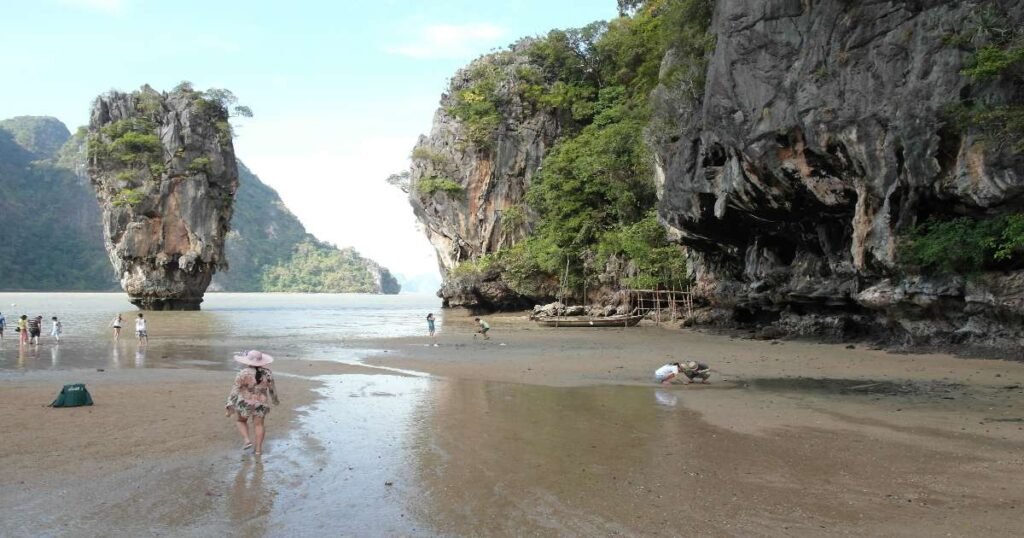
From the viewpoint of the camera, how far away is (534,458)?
7.38m

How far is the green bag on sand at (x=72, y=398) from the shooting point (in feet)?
34.2

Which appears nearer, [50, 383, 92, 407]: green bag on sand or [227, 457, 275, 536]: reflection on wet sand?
[227, 457, 275, 536]: reflection on wet sand

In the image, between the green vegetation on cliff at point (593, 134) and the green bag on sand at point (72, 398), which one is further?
the green vegetation on cliff at point (593, 134)

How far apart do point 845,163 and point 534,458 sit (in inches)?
627

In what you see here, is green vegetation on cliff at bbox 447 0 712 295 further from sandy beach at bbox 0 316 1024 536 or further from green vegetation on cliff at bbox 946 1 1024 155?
sandy beach at bbox 0 316 1024 536

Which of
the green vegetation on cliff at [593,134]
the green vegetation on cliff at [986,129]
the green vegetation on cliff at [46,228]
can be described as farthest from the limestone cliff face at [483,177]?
the green vegetation on cliff at [46,228]

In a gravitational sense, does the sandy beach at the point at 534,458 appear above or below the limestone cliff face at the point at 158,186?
below

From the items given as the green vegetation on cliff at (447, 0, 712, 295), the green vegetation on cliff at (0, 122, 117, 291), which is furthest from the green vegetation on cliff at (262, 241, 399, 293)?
the green vegetation on cliff at (447, 0, 712, 295)

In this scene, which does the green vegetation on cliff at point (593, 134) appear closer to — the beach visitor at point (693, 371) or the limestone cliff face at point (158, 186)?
the beach visitor at point (693, 371)

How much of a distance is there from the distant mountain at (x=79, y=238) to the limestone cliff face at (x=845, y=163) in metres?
105

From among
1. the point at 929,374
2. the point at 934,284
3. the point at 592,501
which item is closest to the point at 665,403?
the point at 592,501

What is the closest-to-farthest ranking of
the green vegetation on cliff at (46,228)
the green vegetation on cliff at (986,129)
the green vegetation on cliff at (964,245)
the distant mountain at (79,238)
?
the green vegetation on cliff at (986,129) → the green vegetation on cliff at (964,245) → the green vegetation on cliff at (46,228) → the distant mountain at (79,238)

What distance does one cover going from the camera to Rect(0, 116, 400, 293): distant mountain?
12573 cm

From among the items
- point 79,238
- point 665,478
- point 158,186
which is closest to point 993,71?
point 665,478
